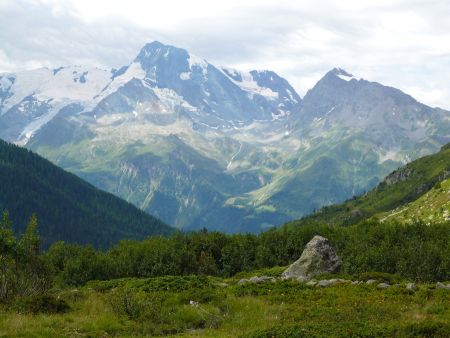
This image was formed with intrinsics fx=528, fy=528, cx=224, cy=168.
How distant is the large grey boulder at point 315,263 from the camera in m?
62.1

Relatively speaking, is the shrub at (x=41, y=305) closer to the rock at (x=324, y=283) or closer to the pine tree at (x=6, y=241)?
the pine tree at (x=6, y=241)

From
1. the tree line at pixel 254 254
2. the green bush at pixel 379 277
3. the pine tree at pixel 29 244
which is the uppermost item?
the pine tree at pixel 29 244

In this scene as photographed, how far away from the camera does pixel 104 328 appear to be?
99.3ft

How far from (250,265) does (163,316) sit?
61.3 metres

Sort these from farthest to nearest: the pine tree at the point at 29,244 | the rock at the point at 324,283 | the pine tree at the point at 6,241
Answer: the rock at the point at 324,283 < the pine tree at the point at 29,244 < the pine tree at the point at 6,241

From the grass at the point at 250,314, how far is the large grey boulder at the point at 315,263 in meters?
16.8

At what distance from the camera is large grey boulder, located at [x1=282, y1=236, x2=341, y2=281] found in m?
62.1

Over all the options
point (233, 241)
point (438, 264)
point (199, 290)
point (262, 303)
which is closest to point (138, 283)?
point (199, 290)

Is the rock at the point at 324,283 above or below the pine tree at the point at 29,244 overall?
below

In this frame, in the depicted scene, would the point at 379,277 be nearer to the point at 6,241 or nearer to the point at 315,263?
the point at 315,263

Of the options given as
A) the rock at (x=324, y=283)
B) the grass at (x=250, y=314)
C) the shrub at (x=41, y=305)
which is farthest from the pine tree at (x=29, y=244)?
the rock at (x=324, y=283)

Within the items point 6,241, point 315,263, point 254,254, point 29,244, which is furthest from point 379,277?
point 254,254

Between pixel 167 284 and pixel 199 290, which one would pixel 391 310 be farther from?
pixel 167 284

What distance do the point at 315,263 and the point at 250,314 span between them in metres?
28.9
